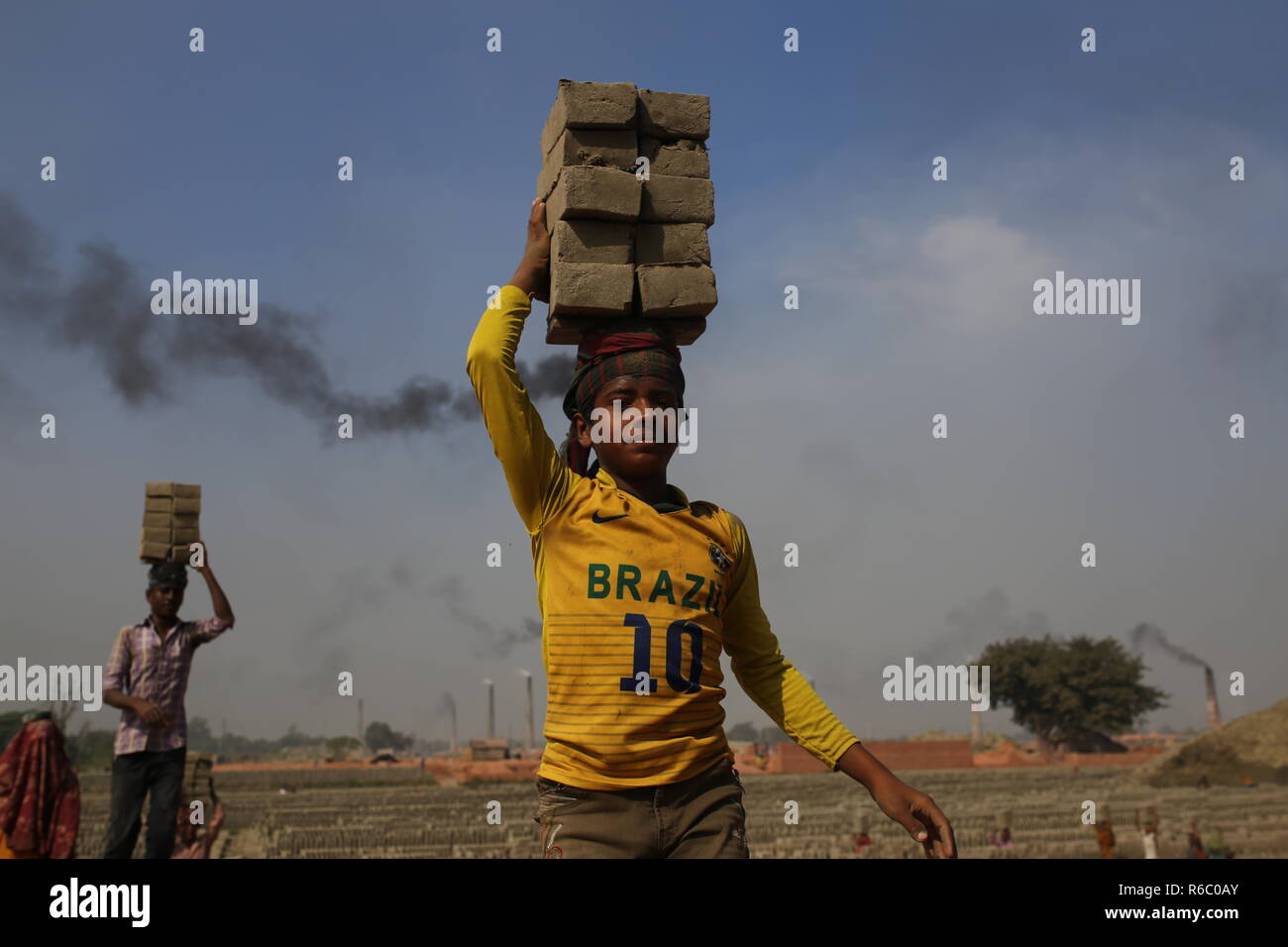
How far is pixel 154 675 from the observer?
814 cm

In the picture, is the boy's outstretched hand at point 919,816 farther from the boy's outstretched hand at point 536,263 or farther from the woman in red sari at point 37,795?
the woman in red sari at point 37,795

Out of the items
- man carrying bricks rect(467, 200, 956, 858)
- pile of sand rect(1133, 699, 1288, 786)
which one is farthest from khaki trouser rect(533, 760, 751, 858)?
pile of sand rect(1133, 699, 1288, 786)

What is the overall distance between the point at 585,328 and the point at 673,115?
3.12 ft

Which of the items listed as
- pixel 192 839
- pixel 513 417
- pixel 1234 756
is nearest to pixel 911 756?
pixel 1234 756

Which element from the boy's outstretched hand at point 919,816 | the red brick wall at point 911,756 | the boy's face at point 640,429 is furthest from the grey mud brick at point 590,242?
the red brick wall at point 911,756

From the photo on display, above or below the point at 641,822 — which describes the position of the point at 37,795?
below

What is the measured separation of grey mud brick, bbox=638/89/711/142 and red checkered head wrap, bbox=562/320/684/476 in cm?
80

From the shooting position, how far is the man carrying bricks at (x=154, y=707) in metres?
7.86

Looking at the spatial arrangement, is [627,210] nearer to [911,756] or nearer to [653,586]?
[653,586]

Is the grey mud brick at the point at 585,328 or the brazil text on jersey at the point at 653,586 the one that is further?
the grey mud brick at the point at 585,328

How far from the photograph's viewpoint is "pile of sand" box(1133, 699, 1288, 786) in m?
46.8

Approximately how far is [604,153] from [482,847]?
805 inches

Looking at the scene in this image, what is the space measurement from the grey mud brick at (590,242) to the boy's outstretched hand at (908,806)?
5.91ft
